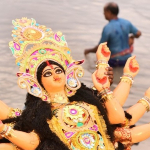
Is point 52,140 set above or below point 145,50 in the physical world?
above

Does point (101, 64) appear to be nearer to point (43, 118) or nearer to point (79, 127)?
point (79, 127)

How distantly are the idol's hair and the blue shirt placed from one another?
2.17 metres

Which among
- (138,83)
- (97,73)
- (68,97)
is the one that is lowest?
(138,83)

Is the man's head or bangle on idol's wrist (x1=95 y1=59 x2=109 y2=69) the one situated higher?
bangle on idol's wrist (x1=95 y1=59 x2=109 y2=69)

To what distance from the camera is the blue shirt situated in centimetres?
529

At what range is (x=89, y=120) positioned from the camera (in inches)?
122

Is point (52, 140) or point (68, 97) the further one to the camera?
point (68, 97)

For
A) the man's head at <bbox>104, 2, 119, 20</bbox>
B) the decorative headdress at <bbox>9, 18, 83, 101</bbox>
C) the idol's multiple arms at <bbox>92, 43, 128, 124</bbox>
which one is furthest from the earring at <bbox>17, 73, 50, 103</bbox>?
the man's head at <bbox>104, 2, 119, 20</bbox>

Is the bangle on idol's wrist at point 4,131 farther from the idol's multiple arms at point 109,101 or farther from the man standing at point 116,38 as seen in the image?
the man standing at point 116,38

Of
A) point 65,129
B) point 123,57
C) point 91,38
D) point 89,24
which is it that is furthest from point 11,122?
point 89,24

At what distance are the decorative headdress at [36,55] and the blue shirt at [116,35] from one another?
78.7 inches

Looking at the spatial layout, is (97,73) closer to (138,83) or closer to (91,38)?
(138,83)

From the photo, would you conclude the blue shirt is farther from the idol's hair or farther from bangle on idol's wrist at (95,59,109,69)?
the idol's hair

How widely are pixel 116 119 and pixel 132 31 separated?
2.55m
